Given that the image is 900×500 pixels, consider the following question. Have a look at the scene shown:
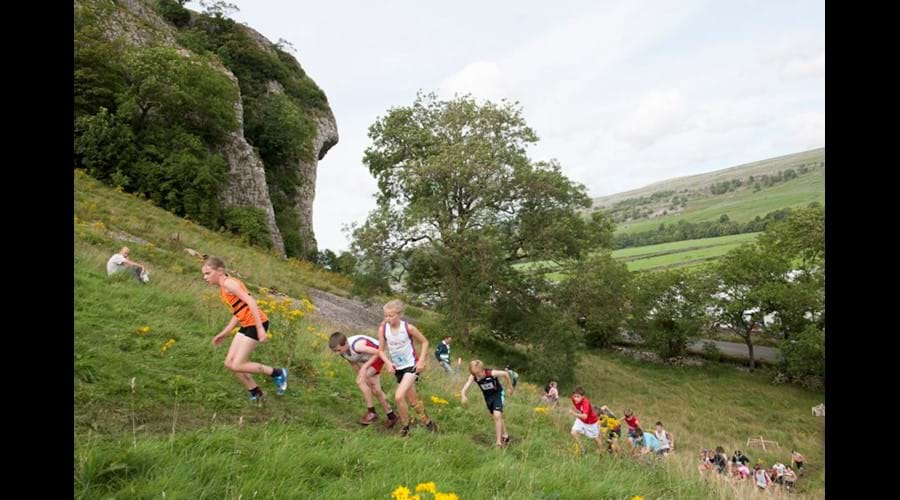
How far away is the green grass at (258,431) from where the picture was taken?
4035mm

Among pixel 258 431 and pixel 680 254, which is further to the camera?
pixel 680 254

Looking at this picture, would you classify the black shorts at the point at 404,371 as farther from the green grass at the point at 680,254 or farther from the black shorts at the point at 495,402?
the green grass at the point at 680,254

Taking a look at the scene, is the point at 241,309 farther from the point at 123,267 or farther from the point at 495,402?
the point at 123,267

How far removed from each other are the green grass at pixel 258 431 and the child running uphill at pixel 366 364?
358 millimetres

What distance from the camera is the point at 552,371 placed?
21.0 m

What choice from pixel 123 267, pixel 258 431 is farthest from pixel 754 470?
pixel 123 267

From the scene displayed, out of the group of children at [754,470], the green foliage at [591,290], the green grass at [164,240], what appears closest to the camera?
the group of children at [754,470]

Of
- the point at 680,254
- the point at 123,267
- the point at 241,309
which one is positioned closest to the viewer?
the point at 241,309

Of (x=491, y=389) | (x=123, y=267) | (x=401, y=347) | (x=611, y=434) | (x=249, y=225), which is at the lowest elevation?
(x=611, y=434)

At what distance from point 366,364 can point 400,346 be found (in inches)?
23.4

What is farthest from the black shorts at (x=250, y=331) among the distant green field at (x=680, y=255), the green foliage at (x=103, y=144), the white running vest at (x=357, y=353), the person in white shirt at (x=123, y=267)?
the distant green field at (x=680, y=255)

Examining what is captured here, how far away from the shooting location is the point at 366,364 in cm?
684
